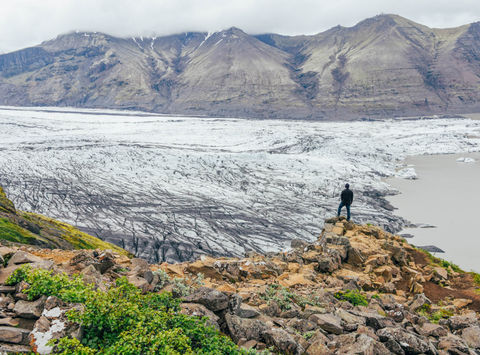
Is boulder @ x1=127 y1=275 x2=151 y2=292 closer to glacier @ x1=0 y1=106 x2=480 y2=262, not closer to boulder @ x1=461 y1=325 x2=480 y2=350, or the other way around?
boulder @ x1=461 y1=325 x2=480 y2=350

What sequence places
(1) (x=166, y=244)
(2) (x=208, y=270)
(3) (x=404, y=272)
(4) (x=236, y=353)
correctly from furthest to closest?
(1) (x=166, y=244)
(3) (x=404, y=272)
(2) (x=208, y=270)
(4) (x=236, y=353)

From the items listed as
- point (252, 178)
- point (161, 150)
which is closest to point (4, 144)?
point (161, 150)

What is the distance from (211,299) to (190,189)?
24.7m

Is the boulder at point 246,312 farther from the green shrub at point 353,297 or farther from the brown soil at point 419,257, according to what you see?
the brown soil at point 419,257

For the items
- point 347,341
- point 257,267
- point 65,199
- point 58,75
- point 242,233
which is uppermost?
point 58,75

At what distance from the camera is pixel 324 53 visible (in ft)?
562

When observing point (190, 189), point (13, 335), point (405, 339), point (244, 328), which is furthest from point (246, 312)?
point (190, 189)

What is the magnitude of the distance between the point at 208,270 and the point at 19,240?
25.5ft

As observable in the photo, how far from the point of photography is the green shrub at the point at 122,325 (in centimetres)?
411

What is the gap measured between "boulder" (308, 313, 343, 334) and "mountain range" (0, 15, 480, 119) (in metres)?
116

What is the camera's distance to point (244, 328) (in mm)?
5562

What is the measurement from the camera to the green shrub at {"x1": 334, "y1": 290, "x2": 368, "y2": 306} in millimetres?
8086

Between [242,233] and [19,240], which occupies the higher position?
[19,240]

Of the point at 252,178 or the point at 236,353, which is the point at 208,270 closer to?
the point at 236,353
